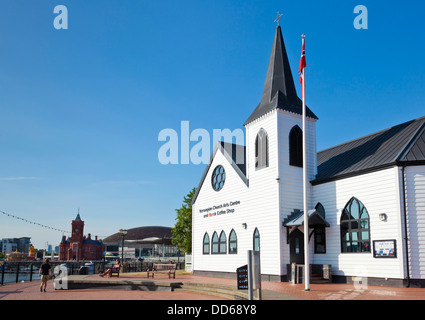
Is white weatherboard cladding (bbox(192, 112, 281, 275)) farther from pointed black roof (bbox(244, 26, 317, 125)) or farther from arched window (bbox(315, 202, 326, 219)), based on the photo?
arched window (bbox(315, 202, 326, 219))

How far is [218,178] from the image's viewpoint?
25844 mm

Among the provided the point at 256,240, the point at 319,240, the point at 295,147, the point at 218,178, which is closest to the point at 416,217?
the point at 319,240

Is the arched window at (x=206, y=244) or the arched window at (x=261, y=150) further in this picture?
the arched window at (x=206, y=244)

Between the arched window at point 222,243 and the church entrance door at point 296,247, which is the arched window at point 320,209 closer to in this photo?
the church entrance door at point 296,247

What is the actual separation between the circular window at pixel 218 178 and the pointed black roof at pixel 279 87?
13.5ft

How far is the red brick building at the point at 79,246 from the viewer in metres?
119

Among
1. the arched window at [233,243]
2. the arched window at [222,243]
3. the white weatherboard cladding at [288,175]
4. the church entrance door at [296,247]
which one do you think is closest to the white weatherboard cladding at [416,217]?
the church entrance door at [296,247]

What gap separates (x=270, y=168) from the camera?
2062 cm

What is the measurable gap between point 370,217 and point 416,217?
6.31 feet

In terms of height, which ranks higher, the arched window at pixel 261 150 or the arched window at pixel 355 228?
the arched window at pixel 261 150

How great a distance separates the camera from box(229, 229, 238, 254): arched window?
2308 centimetres
